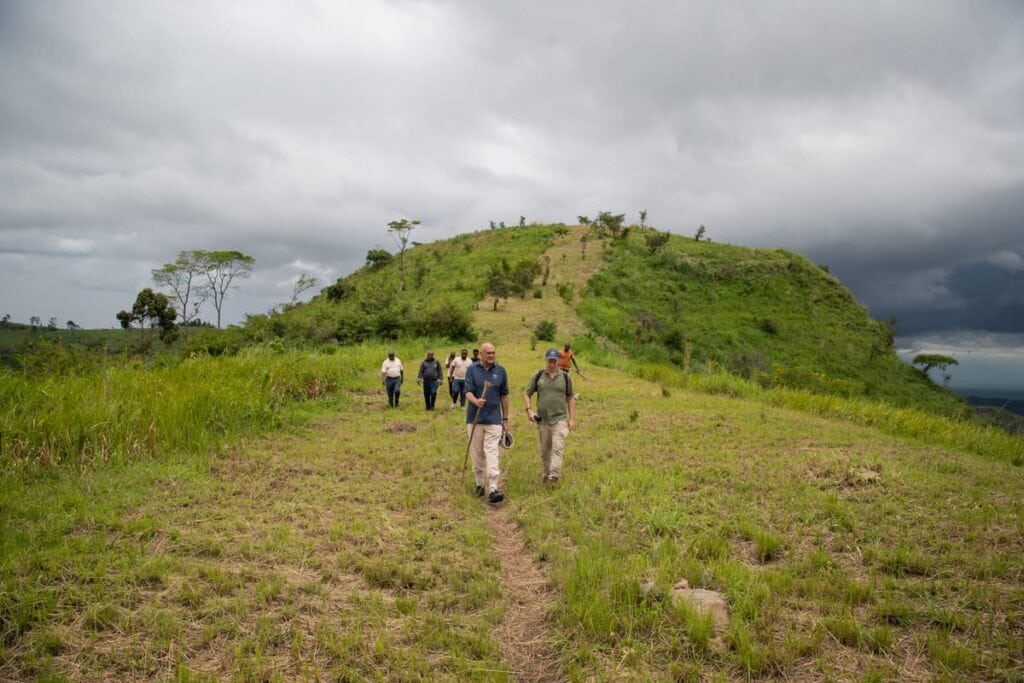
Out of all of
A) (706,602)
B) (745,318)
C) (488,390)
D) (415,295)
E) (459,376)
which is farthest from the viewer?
(415,295)

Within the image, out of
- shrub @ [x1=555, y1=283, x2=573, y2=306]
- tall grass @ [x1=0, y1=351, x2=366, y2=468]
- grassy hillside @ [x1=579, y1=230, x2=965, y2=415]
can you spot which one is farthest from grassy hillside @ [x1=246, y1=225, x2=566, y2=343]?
tall grass @ [x1=0, y1=351, x2=366, y2=468]

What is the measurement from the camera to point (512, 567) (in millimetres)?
5785

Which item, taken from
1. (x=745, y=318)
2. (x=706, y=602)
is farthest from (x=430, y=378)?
(x=745, y=318)

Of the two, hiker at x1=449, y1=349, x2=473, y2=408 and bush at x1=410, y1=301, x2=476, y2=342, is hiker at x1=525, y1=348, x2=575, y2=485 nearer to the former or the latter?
hiker at x1=449, y1=349, x2=473, y2=408

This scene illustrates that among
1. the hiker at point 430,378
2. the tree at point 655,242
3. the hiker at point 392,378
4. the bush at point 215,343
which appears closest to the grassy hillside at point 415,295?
the bush at point 215,343

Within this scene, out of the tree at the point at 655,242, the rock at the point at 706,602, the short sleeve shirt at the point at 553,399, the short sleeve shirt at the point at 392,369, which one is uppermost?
the tree at the point at 655,242

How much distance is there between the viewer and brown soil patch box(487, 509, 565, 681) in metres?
4.13

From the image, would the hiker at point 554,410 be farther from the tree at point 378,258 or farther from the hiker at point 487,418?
the tree at point 378,258

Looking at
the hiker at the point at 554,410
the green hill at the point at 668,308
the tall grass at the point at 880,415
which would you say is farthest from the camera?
the green hill at the point at 668,308

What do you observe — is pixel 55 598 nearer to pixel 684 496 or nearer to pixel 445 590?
pixel 445 590

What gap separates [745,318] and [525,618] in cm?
4165

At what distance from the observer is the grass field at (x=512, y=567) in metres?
4.00

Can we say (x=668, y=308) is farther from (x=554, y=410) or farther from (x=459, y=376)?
(x=554, y=410)

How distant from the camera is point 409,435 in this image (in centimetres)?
1229
